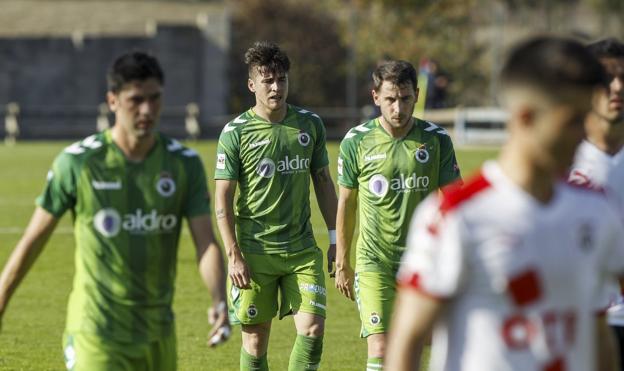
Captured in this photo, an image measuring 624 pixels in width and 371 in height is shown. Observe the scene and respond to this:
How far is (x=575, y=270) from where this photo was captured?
4312mm

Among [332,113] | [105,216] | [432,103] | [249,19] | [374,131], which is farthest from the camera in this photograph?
[249,19]

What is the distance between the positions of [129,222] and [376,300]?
313 centimetres

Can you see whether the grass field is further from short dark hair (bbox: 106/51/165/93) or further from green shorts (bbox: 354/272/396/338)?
Result: short dark hair (bbox: 106/51/165/93)

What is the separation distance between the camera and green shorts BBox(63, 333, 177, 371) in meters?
6.12

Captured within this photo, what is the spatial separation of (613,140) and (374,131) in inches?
118

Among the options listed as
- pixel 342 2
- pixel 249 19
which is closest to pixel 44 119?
pixel 249 19

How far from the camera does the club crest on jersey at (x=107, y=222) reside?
6160mm

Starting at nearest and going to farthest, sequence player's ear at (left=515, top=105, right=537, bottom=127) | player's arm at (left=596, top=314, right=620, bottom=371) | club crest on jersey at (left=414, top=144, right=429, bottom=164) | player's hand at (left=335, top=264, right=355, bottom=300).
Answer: player's ear at (left=515, top=105, right=537, bottom=127) < player's arm at (left=596, top=314, right=620, bottom=371) < club crest on jersey at (left=414, top=144, right=429, bottom=164) < player's hand at (left=335, top=264, right=355, bottom=300)

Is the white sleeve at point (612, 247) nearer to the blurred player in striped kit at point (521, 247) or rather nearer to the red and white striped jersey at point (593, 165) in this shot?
the blurred player in striped kit at point (521, 247)

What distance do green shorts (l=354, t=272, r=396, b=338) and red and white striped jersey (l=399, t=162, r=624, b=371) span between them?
14.7ft

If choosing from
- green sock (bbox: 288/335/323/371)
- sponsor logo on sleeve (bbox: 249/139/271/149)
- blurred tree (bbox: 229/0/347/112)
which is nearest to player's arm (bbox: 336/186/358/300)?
green sock (bbox: 288/335/323/371)

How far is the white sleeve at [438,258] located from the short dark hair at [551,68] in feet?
1.48

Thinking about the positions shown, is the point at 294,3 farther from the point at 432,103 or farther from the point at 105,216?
the point at 105,216

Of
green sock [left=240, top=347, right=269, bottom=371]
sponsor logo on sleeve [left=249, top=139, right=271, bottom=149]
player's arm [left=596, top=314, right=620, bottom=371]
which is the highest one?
player's arm [left=596, top=314, right=620, bottom=371]
